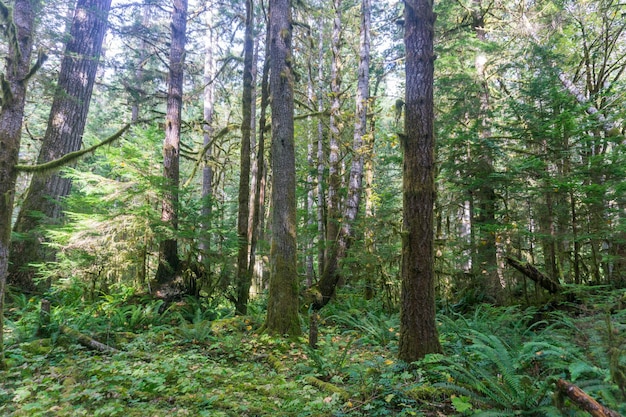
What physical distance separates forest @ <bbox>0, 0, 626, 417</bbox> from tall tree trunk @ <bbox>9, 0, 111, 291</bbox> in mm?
50

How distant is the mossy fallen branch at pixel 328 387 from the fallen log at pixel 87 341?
10.9ft

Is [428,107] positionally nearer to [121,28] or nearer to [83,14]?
[83,14]

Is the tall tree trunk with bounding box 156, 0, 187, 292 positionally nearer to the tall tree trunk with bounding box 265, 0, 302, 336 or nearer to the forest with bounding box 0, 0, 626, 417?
the forest with bounding box 0, 0, 626, 417

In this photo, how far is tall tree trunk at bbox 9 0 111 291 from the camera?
837cm

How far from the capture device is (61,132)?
29.5ft

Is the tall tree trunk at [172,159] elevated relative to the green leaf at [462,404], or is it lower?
elevated

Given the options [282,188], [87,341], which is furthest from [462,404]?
[87,341]

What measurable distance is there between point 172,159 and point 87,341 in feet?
16.6

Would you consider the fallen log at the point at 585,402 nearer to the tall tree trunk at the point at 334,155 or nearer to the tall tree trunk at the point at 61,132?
the tall tree trunk at the point at 334,155

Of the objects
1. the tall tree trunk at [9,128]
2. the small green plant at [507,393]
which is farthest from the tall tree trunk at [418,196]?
the tall tree trunk at [9,128]

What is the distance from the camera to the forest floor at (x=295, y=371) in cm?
328

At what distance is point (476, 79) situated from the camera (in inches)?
379

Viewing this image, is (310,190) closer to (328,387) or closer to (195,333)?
(195,333)

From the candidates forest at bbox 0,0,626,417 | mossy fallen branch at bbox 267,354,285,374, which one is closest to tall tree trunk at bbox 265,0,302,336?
forest at bbox 0,0,626,417
